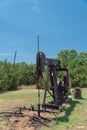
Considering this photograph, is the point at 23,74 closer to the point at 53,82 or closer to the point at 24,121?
the point at 53,82

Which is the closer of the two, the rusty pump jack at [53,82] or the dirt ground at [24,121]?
the dirt ground at [24,121]

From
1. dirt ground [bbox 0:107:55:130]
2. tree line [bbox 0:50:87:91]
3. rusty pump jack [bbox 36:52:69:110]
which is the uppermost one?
tree line [bbox 0:50:87:91]

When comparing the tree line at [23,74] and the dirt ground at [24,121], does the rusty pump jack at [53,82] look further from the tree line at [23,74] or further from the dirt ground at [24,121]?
the tree line at [23,74]

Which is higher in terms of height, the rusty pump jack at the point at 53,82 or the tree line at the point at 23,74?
the tree line at the point at 23,74

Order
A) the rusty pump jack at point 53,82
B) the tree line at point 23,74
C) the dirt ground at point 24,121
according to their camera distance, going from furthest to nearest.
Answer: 1. the tree line at point 23,74
2. the rusty pump jack at point 53,82
3. the dirt ground at point 24,121

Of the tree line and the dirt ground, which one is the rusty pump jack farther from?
the tree line

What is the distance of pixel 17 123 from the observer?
7879 mm

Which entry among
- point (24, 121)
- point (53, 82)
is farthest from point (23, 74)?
point (24, 121)

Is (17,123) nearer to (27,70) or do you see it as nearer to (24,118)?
(24,118)

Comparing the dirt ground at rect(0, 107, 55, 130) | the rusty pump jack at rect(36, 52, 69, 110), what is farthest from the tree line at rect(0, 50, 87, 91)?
the dirt ground at rect(0, 107, 55, 130)

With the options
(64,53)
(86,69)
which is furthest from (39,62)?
(64,53)

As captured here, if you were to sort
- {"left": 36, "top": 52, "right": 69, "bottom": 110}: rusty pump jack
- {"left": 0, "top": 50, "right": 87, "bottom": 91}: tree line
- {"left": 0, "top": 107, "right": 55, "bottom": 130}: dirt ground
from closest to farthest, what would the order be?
1. {"left": 0, "top": 107, "right": 55, "bottom": 130}: dirt ground
2. {"left": 36, "top": 52, "right": 69, "bottom": 110}: rusty pump jack
3. {"left": 0, "top": 50, "right": 87, "bottom": 91}: tree line

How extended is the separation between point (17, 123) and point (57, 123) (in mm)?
1156

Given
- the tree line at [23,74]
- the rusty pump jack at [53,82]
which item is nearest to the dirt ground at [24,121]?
the rusty pump jack at [53,82]
